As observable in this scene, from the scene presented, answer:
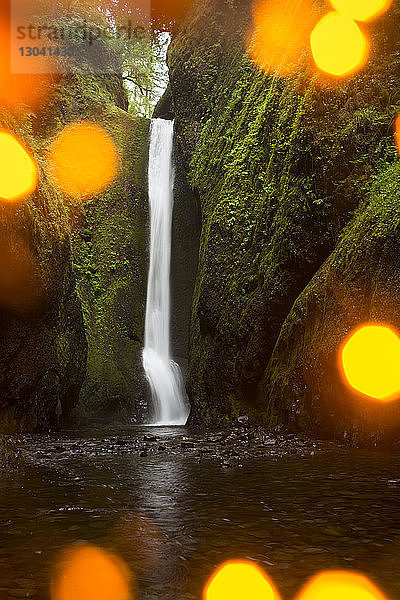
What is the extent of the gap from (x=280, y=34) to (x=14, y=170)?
883 cm

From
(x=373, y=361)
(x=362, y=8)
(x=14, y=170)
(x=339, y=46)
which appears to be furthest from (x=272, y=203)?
(x=14, y=170)

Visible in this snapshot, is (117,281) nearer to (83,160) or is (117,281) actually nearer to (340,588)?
(83,160)

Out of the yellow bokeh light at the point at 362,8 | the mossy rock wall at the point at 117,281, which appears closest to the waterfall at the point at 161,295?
the mossy rock wall at the point at 117,281

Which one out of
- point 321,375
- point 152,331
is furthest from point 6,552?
point 152,331

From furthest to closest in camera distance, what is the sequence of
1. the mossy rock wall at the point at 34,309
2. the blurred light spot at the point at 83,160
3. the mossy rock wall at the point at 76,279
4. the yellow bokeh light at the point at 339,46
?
the blurred light spot at the point at 83,160
the mossy rock wall at the point at 76,279
the mossy rock wall at the point at 34,309
the yellow bokeh light at the point at 339,46

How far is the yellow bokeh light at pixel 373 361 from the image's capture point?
7.79 metres

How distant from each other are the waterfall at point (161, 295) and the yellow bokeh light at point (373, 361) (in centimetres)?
982

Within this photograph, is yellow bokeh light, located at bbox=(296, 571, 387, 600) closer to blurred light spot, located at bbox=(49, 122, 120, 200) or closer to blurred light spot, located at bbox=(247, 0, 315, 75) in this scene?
blurred light spot, located at bbox=(247, 0, 315, 75)

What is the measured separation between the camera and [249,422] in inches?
471

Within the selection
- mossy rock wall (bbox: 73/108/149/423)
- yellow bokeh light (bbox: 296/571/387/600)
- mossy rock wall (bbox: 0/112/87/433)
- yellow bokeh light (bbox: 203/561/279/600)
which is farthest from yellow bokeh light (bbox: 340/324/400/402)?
mossy rock wall (bbox: 73/108/149/423)

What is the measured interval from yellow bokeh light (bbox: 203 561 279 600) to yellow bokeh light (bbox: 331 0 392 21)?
37.9ft

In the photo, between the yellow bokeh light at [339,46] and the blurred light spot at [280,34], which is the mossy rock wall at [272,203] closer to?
the yellow bokeh light at [339,46]

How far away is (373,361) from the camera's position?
823 centimetres

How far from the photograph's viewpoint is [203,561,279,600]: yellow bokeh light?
2580mm
